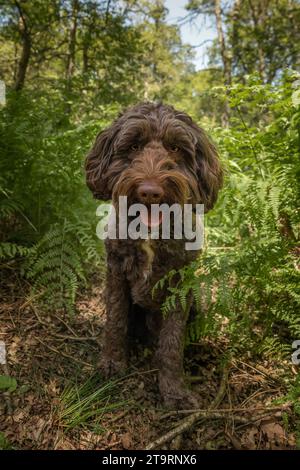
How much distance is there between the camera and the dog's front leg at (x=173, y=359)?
2.85 metres

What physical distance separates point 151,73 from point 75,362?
2319 cm

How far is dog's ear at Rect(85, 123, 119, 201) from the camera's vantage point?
3000mm

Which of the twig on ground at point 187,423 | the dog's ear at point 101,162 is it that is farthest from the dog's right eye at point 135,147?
the twig on ground at point 187,423

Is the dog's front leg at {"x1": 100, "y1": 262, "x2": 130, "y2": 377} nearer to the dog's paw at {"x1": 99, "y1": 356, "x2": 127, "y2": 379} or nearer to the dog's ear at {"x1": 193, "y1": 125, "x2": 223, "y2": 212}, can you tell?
the dog's paw at {"x1": 99, "y1": 356, "x2": 127, "y2": 379}

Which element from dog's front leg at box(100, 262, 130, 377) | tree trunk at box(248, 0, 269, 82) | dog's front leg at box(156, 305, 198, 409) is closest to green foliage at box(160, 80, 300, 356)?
dog's front leg at box(156, 305, 198, 409)

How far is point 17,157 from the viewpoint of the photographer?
12.4 ft

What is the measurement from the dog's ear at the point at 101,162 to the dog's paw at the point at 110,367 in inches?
55.3

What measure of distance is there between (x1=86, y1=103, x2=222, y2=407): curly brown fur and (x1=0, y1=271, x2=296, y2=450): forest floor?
19 cm

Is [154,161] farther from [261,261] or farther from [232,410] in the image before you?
[232,410]

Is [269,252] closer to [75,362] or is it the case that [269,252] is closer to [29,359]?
[75,362]

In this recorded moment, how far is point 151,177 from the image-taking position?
8.43 feet

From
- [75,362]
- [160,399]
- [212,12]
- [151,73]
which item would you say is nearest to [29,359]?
[75,362]

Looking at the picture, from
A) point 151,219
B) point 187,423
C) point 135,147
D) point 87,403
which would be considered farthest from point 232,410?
point 135,147

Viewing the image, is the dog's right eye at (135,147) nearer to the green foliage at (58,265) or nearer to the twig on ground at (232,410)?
the green foliage at (58,265)
